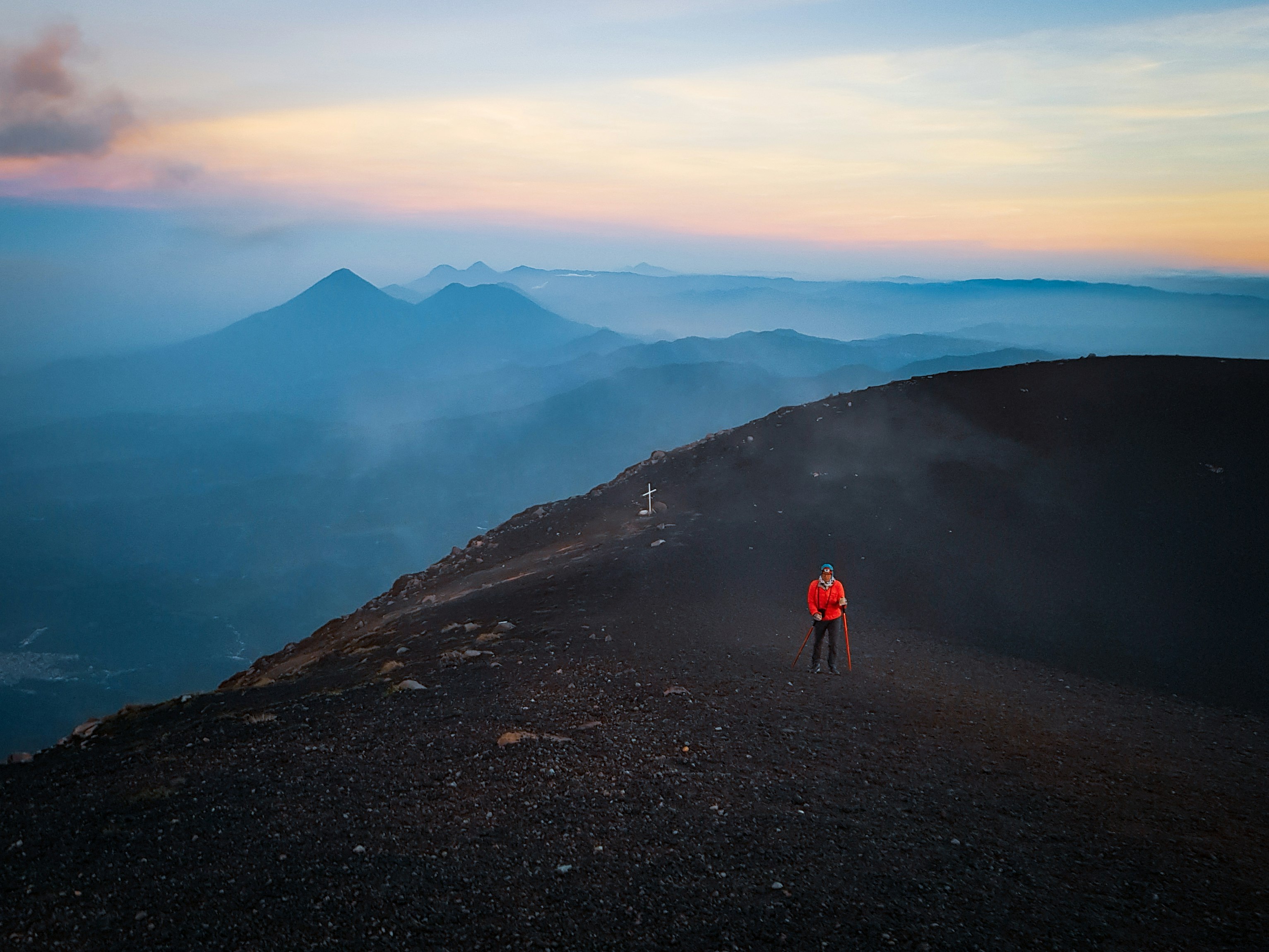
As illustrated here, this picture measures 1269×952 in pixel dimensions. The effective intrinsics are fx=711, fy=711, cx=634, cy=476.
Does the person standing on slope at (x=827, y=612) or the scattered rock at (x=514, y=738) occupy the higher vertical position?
the person standing on slope at (x=827, y=612)

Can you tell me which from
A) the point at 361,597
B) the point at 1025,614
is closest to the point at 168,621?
the point at 361,597

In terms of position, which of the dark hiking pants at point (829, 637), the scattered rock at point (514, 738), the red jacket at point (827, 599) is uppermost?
the red jacket at point (827, 599)

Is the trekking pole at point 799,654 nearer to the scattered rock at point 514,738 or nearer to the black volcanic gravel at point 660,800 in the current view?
the black volcanic gravel at point 660,800

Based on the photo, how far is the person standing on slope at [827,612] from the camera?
12875 mm

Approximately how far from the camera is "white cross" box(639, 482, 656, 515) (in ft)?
88.7

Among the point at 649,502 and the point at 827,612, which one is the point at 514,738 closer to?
the point at 827,612

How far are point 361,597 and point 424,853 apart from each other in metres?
172

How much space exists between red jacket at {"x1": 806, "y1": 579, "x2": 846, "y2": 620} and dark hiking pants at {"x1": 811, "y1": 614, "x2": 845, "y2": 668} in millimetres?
181

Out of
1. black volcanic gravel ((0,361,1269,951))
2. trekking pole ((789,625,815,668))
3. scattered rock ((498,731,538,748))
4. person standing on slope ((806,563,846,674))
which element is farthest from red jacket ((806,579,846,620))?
scattered rock ((498,731,538,748))

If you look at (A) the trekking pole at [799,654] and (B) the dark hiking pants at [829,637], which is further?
(A) the trekking pole at [799,654]

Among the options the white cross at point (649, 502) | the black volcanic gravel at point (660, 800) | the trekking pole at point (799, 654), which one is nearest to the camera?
the black volcanic gravel at point (660, 800)

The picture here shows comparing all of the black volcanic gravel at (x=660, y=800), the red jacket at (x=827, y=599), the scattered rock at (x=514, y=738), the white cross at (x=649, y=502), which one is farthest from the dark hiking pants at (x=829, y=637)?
the white cross at (x=649, y=502)

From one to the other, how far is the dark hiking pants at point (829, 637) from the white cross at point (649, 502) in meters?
13.6

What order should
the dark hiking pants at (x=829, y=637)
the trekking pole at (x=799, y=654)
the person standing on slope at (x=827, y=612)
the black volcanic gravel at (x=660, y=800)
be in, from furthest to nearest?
the trekking pole at (x=799, y=654) < the dark hiking pants at (x=829, y=637) < the person standing on slope at (x=827, y=612) < the black volcanic gravel at (x=660, y=800)
